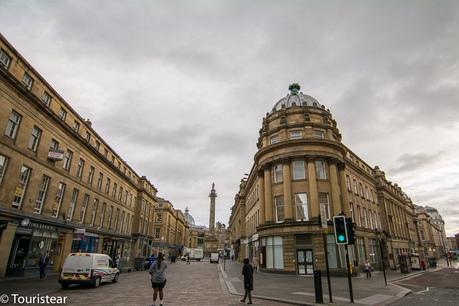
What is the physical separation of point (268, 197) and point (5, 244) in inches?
933

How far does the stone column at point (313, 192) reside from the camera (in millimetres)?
28791

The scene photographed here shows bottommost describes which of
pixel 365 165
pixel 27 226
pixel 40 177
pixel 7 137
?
pixel 27 226

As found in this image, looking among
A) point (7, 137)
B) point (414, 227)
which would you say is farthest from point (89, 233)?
point (414, 227)

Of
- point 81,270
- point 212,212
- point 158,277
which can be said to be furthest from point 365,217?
point 212,212

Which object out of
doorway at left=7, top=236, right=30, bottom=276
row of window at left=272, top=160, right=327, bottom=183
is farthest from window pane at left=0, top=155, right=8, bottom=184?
row of window at left=272, top=160, right=327, bottom=183

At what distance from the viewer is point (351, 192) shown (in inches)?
1503

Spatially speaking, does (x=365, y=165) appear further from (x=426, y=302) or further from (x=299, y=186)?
(x=426, y=302)

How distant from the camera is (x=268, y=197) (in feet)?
105

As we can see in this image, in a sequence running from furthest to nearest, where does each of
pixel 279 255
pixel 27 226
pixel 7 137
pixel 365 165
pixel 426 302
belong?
pixel 365 165, pixel 279 255, pixel 27 226, pixel 7 137, pixel 426 302

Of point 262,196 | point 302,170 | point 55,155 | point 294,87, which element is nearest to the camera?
point 55,155

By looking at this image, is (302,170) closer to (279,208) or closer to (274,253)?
(279,208)

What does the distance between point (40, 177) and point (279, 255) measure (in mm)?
23198

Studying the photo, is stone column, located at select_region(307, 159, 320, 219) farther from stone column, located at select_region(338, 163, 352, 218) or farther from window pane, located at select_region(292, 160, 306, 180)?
stone column, located at select_region(338, 163, 352, 218)

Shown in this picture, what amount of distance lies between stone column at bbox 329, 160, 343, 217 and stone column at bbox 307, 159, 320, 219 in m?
1.91
